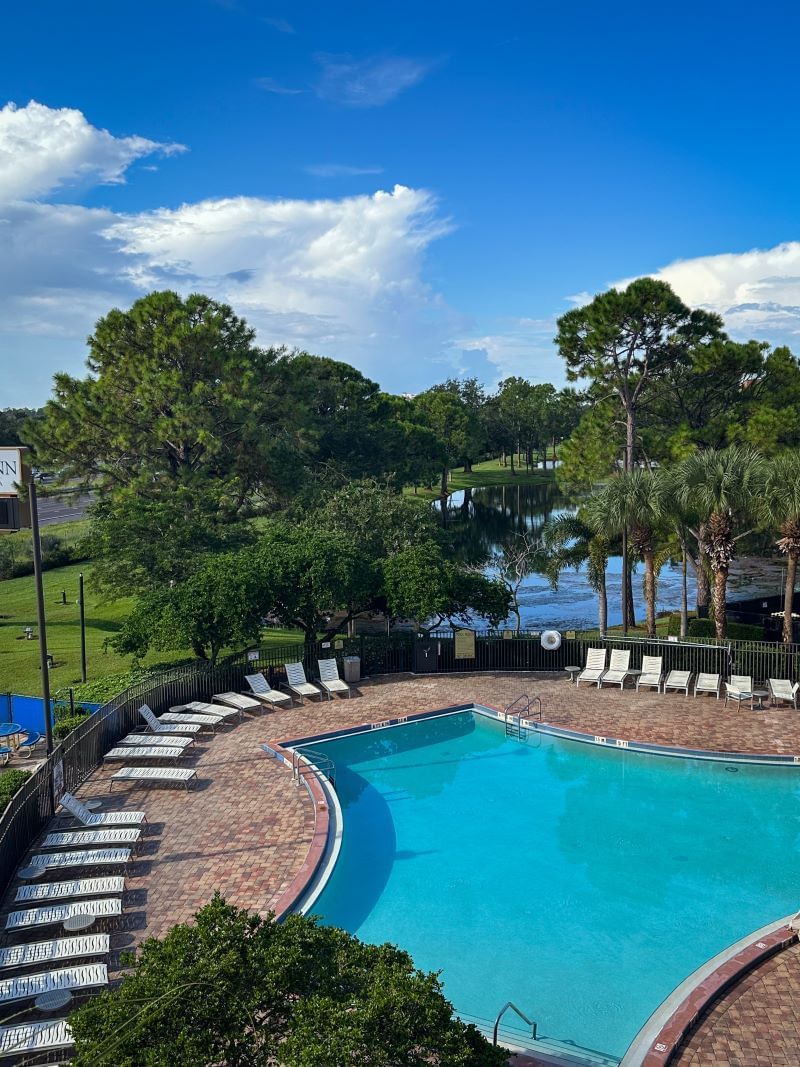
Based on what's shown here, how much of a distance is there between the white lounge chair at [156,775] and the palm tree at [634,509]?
1528 cm

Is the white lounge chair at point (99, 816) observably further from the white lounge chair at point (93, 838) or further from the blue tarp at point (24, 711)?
the blue tarp at point (24, 711)

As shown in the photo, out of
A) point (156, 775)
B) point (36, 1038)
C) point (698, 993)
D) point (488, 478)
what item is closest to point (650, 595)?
point (156, 775)

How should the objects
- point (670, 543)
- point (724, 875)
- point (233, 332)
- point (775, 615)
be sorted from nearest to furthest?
point (724, 875) → point (775, 615) → point (670, 543) → point (233, 332)

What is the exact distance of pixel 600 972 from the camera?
11.3 m

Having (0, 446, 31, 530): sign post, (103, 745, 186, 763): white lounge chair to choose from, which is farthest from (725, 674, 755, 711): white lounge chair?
(0, 446, 31, 530): sign post

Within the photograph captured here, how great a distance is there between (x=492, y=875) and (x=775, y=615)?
60.0ft

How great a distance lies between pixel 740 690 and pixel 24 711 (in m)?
18.9

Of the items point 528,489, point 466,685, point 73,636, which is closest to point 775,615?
point 466,685

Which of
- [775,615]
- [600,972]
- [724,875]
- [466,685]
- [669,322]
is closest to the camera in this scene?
[600,972]

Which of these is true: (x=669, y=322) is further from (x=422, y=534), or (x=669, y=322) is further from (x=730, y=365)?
(x=422, y=534)

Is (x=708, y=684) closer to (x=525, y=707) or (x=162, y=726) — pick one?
(x=525, y=707)

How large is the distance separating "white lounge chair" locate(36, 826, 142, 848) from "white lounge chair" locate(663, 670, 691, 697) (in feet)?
48.7

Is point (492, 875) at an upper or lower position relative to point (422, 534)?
lower

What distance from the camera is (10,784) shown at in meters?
14.6
